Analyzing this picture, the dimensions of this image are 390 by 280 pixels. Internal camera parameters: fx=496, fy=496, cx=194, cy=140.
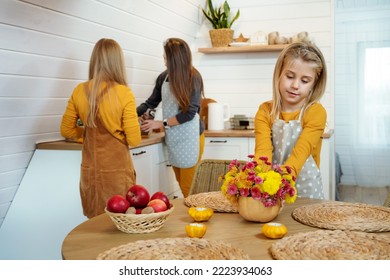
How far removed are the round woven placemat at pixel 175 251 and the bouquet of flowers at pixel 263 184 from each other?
254 millimetres

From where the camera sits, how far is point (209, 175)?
226 cm

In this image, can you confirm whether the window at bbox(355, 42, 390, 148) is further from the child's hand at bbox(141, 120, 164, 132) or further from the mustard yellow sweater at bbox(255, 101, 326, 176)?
Result: the mustard yellow sweater at bbox(255, 101, 326, 176)

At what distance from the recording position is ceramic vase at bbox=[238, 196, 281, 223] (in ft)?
4.93

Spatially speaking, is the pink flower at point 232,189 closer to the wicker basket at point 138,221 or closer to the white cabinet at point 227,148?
the wicker basket at point 138,221

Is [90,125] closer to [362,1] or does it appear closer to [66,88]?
[66,88]

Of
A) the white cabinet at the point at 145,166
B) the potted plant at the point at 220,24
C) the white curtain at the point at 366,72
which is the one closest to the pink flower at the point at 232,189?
the white cabinet at the point at 145,166

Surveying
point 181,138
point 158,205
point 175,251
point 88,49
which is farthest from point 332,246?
point 181,138

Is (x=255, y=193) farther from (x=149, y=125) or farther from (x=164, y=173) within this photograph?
(x=164, y=173)

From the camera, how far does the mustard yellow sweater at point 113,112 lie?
2.59 metres

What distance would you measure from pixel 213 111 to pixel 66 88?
5.50 feet

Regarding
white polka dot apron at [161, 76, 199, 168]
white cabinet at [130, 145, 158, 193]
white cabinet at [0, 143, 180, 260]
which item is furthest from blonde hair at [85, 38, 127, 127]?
white polka dot apron at [161, 76, 199, 168]

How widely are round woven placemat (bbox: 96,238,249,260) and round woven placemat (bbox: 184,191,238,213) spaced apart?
1.31 ft

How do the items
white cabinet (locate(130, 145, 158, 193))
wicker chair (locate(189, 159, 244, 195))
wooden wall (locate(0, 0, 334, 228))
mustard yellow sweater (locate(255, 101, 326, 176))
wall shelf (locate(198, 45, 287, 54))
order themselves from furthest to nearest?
wall shelf (locate(198, 45, 287, 54)), white cabinet (locate(130, 145, 158, 193)), wooden wall (locate(0, 0, 334, 228)), wicker chair (locate(189, 159, 244, 195)), mustard yellow sweater (locate(255, 101, 326, 176))
